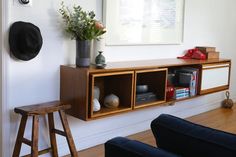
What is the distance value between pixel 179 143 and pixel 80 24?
1.52 meters

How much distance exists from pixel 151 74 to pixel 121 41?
0.48 meters

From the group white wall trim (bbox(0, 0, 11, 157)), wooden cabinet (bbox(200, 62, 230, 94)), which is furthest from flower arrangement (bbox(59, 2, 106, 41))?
wooden cabinet (bbox(200, 62, 230, 94))

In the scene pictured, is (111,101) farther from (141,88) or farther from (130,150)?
(130,150)

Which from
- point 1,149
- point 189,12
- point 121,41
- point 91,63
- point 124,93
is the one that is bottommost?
point 1,149

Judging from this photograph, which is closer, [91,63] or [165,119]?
[165,119]

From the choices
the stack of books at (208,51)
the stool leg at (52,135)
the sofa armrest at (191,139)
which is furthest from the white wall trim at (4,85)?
the stack of books at (208,51)

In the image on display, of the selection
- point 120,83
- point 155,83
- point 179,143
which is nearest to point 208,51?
point 155,83

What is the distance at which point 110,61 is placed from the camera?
3047 mm

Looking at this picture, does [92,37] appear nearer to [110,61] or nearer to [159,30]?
[110,61]

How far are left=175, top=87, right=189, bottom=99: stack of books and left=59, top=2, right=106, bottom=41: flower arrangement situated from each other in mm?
1171

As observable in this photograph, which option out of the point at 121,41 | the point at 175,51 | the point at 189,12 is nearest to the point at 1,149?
the point at 121,41

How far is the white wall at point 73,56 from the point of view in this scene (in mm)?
2439

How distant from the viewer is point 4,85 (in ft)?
7.71

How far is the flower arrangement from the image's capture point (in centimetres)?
257
